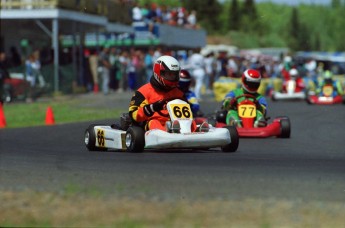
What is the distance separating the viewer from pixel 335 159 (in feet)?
38.1

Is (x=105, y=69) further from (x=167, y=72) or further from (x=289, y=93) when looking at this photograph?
(x=167, y=72)

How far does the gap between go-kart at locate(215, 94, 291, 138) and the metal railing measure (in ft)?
60.8

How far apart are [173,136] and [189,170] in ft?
6.64

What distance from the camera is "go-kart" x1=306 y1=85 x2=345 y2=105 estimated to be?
2941 cm

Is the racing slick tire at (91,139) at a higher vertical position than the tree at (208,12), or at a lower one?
lower

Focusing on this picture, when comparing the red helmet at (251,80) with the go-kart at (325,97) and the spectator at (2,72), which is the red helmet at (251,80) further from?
the go-kart at (325,97)

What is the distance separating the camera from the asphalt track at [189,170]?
8359 millimetres

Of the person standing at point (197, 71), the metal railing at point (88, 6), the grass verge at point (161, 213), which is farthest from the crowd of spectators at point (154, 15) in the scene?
the grass verge at point (161, 213)

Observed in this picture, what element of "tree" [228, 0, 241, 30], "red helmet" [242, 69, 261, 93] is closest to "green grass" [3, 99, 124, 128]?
"red helmet" [242, 69, 261, 93]

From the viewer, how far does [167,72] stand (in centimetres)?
1250

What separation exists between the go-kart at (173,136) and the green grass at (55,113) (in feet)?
26.4

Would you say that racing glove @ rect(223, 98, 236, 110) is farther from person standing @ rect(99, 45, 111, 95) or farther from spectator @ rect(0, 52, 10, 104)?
person standing @ rect(99, 45, 111, 95)

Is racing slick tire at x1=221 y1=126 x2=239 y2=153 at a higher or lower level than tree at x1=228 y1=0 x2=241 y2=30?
lower

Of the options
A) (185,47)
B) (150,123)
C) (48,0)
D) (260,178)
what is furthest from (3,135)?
(185,47)
